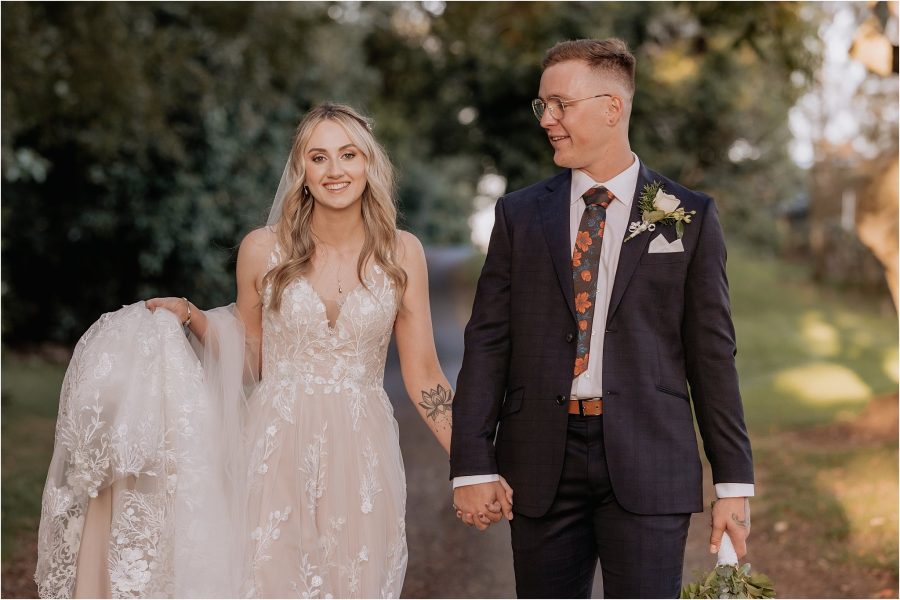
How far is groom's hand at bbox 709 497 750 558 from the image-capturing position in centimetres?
346

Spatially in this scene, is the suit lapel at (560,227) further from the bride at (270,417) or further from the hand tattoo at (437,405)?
the hand tattoo at (437,405)

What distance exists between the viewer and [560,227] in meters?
3.60

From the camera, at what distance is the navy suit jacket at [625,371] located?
3445 mm

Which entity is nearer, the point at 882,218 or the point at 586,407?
the point at 586,407

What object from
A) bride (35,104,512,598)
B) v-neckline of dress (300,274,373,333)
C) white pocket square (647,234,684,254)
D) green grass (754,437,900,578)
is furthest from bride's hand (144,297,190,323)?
green grass (754,437,900,578)

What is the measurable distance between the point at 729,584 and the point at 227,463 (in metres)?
1.96

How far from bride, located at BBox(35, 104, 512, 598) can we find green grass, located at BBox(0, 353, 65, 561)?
3.36 m

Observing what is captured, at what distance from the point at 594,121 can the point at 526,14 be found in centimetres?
838

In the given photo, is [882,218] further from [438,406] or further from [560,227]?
[560,227]

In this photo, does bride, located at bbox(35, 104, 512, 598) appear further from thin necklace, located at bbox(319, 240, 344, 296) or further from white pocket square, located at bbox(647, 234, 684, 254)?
white pocket square, located at bbox(647, 234, 684, 254)

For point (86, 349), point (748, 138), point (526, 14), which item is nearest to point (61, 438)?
point (86, 349)

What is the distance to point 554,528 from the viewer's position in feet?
11.6

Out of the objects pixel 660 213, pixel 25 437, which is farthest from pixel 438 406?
pixel 25 437

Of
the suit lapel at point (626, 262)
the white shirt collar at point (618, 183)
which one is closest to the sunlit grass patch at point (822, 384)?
the white shirt collar at point (618, 183)
